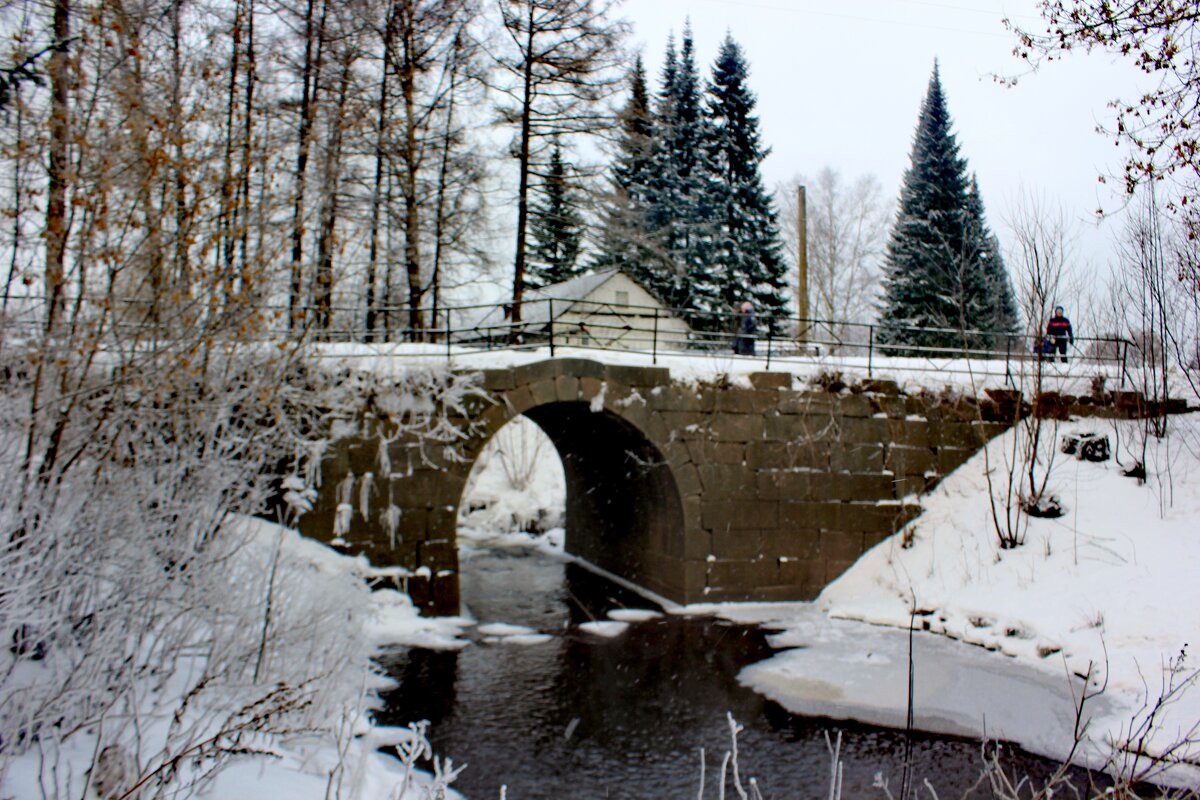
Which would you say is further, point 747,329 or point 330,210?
point 747,329

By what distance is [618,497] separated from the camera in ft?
44.9

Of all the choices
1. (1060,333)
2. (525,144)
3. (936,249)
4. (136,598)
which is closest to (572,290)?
(525,144)

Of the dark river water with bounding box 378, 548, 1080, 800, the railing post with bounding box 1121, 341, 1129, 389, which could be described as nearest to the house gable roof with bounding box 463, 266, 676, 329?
the railing post with bounding box 1121, 341, 1129, 389

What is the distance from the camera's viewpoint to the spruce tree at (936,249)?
23.4 metres

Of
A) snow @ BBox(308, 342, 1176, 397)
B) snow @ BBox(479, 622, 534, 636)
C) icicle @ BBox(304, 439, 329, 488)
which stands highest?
snow @ BBox(308, 342, 1176, 397)

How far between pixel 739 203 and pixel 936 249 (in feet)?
22.0

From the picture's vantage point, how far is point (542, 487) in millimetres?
19969

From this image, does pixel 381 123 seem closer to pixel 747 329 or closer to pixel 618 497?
pixel 747 329

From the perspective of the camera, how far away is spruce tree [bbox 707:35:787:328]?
26828 millimetres

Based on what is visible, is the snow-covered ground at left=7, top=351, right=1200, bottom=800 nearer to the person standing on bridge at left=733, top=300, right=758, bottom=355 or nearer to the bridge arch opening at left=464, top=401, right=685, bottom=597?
the bridge arch opening at left=464, top=401, right=685, bottom=597

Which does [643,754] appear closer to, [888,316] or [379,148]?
[379,148]

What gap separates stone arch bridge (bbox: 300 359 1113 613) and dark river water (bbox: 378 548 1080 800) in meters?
1.31

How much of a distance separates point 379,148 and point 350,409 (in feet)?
22.6

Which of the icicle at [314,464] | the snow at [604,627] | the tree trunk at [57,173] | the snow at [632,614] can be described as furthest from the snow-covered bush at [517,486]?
the tree trunk at [57,173]
